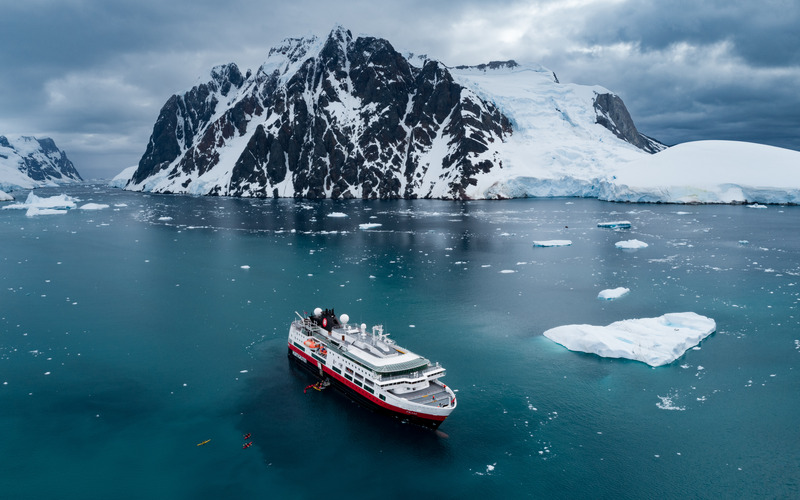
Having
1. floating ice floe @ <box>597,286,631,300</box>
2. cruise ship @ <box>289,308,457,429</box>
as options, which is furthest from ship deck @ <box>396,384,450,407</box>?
floating ice floe @ <box>597,286,631,300</box>

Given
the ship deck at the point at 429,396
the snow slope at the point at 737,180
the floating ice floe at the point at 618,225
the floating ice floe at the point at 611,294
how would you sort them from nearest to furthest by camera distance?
the ship deck at the point at 429,396 → the floating ice floe at the point at 611,294 → the floating ice floe at the point at 618,225 → the snow slope at the point at 737,180

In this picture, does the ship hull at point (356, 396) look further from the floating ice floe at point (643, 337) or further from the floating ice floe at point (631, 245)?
the floating ice floe at point (631, 245)

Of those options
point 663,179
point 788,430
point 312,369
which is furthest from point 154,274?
point 663,179

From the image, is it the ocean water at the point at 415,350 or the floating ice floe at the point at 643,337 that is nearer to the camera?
the ocean water at the point at 415,350

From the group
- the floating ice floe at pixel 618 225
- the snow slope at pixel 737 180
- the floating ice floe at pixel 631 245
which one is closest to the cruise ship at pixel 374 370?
the floating ice floe at pixel 631 245

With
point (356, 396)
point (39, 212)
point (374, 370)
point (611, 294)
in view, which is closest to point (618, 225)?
point (611, 294)

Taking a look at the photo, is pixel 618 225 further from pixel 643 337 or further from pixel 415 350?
pixel 415 350

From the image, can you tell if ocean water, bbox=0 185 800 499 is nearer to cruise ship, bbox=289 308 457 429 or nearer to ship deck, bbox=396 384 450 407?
cruise ship, bbox=289 308 457 429
